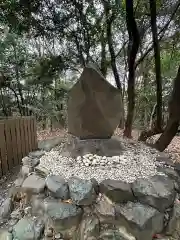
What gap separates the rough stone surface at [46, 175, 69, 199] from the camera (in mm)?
1780

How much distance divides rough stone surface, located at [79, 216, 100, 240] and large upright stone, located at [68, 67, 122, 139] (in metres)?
0.97

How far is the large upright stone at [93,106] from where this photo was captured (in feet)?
7.63

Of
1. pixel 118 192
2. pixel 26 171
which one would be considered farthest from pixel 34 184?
pixel 118 192

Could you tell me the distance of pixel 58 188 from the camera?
1.79 m

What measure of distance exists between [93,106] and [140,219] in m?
1.23

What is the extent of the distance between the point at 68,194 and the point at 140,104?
5.47m

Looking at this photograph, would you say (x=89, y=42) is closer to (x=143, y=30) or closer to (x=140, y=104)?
(x=143, y=30)

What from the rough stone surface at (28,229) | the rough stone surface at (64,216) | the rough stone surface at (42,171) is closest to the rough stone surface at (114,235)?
the rough stone surface at (64,216)

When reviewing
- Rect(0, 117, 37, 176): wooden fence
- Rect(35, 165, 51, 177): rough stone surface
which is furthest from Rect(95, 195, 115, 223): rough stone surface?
Rect(0, 117, 37, 176): wooden fence

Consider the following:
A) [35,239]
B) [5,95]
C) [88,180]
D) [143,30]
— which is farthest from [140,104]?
[35,239]

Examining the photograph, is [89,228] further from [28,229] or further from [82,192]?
[28,229]

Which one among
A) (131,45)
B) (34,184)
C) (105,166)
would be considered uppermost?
(131,45)

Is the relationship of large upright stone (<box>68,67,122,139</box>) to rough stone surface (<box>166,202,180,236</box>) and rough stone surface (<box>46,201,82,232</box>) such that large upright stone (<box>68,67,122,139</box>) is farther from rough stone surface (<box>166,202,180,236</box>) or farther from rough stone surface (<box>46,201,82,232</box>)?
rough stone surface (<box>166,202,180,236</box>)

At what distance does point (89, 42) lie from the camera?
5.11m
